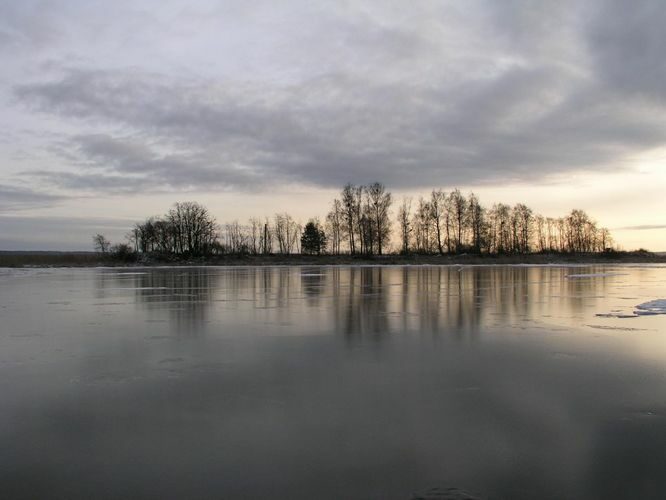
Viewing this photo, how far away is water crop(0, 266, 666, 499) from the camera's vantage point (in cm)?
346

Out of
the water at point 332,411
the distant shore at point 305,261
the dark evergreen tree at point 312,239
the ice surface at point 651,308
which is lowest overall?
the water at point 332,411

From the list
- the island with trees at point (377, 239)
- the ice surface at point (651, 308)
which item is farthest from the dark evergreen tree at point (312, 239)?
the ice surface at point (651, 308)

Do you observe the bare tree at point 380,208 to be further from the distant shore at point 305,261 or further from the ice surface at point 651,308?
the ice surface at point 651,308

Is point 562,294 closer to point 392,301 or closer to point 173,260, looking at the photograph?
point 392,301

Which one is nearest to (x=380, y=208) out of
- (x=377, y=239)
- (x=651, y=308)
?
(x=377, y=239)

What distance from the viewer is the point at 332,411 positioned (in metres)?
4.77

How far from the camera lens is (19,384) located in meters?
5.78

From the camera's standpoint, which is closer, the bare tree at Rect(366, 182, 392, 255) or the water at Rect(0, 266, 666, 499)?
the water at Rect(0, 266, 666, 499)

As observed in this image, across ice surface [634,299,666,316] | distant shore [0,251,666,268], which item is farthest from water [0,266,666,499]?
distant shore [0,251,666,268]

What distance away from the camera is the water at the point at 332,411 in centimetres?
346

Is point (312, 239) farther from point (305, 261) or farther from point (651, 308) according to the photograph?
point (651, 308)

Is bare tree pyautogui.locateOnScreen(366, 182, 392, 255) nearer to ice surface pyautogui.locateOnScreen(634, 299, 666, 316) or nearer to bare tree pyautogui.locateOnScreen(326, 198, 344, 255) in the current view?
bare tree pyautogui.locateOnScreen(326, 198, 344, 255)

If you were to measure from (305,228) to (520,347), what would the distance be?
87071mm

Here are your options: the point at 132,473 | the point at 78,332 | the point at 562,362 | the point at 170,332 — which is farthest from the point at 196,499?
the point at 78,332
